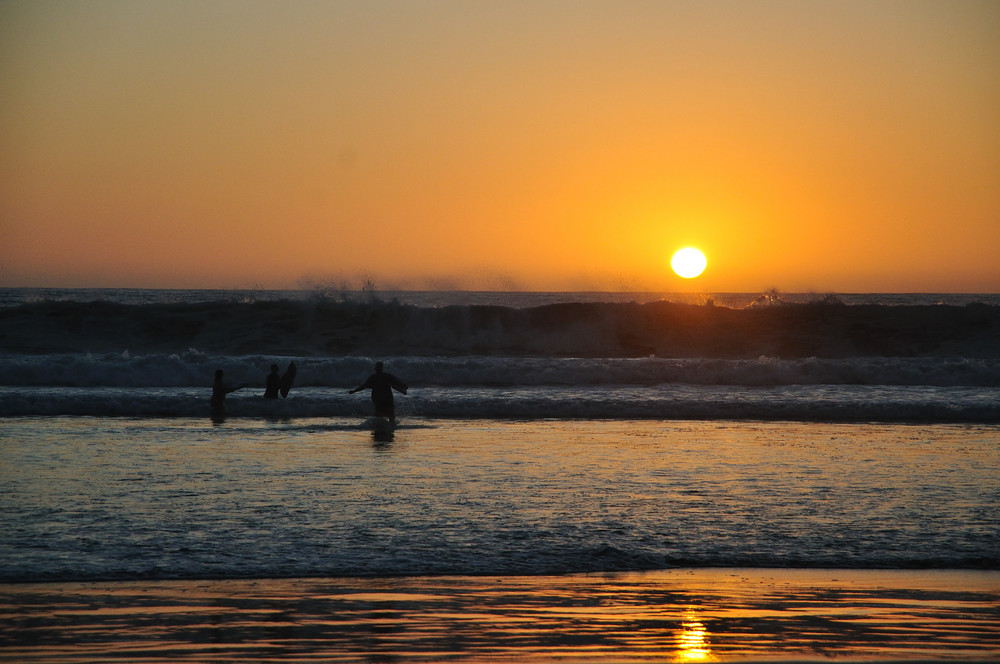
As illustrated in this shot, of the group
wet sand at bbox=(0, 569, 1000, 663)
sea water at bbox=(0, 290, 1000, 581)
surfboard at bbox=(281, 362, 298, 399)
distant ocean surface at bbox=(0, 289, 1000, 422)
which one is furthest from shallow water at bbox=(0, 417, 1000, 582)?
surfboard at bbox=(281, 362, 298, 399)

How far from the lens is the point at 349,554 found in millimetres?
7457

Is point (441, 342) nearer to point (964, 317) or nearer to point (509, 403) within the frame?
point (509, 403)

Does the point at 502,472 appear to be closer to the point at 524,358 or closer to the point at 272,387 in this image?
the point at 272,387

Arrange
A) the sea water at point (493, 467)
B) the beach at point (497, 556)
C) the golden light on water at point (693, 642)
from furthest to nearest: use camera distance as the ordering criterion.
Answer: the sea water at point (493, 467) < the beach at point (497, 556) < the golden light on water at point (693, 642)

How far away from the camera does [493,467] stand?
1195cm

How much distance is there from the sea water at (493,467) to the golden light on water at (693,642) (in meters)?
1.44

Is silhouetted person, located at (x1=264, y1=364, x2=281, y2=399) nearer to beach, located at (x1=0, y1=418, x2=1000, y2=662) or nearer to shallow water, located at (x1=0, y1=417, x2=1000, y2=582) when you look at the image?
shallow water, located at (x1=0, y1=417, x2=1000, y2=582)

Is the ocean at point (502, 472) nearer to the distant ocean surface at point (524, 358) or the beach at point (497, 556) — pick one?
the beach at point (497, 556)

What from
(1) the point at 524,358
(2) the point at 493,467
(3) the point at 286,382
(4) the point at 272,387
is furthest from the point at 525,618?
(1) the point at 524,358

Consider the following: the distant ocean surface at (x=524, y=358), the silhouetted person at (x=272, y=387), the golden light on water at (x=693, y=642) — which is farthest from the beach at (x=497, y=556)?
the distant ocean surface at (x=524, y=358)

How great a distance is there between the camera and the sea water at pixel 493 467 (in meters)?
7.60

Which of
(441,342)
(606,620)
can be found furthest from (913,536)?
(441,342)

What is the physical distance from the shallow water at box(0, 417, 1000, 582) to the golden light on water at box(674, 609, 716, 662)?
1.45 meters

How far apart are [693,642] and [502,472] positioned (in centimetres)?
619
